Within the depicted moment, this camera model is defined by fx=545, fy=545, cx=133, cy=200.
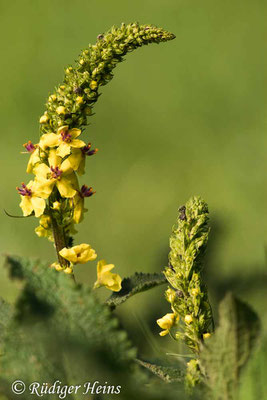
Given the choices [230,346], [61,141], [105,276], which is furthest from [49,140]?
[230,346]

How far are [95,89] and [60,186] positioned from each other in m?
0.08

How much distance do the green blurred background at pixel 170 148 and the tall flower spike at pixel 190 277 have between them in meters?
0.21

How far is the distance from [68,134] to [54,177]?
4cm

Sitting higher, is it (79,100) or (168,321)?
(79,100)

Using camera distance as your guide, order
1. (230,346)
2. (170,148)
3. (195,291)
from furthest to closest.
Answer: (170,148) < (195,291) < (230,346)

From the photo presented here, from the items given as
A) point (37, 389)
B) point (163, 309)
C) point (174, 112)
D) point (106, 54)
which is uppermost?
point (174, 112)

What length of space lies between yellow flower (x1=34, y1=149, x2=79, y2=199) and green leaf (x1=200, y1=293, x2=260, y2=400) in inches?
7.8

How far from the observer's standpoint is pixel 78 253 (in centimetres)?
39

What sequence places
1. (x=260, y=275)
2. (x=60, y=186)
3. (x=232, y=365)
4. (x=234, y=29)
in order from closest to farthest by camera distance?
(x=232, y=365)
(x=60, y=186)
(x=260, y=275)
(x=234, y=29)

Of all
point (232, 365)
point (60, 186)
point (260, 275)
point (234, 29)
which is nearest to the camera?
point (232, 365)

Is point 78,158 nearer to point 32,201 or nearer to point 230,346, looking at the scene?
point 32,201

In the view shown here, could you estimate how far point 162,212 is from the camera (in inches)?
25.4

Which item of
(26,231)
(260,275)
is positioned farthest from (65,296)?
(26,231)

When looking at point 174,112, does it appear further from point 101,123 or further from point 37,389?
point 37,389
